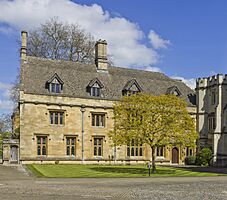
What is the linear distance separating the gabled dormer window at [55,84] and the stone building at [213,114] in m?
17.4

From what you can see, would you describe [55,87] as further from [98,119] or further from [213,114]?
[213,114]

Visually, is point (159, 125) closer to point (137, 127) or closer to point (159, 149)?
point (137, 127)

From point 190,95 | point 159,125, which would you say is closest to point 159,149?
point 190,95

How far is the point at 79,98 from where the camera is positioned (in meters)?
39.6

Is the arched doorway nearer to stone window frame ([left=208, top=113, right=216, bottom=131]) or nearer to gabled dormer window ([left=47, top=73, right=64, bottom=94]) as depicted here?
stone window frame ([left=208, top=113, right=216, bottom=131])

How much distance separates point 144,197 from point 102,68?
3011cm

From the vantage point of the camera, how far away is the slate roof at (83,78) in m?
38.9

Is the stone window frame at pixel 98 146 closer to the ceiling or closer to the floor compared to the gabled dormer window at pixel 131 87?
closer to the floor

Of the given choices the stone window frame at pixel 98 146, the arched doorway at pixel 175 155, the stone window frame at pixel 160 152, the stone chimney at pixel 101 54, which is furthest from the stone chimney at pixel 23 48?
the arched doorway at pixel 175 155

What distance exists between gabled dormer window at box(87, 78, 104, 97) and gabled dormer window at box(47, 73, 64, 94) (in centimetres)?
331

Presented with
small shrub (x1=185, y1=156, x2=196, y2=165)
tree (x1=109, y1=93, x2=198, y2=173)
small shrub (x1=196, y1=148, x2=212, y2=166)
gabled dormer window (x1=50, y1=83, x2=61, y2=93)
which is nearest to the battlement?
small shrub (x1=196, y1=148, x2=212, y2=166)

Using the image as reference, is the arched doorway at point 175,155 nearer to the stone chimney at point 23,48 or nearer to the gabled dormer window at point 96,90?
the gabled dormer window at point 96,90

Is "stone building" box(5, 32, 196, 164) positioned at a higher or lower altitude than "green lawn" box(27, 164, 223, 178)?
higher

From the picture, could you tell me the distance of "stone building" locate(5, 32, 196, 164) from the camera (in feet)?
123
